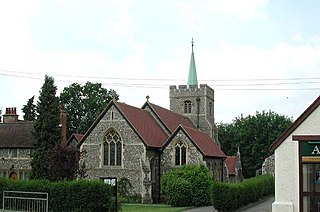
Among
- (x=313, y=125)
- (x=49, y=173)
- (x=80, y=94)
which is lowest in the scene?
(x=49, y=173)

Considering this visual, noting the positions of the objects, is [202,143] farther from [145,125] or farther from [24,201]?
[24,201]

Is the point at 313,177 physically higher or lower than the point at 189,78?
lower

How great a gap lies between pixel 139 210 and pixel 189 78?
35.5 m

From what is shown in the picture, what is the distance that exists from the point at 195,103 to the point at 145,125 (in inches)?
786

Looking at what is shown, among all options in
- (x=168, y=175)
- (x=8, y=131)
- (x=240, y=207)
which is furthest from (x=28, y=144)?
(x=240, y=207)

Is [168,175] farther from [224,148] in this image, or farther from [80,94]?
[224,148]

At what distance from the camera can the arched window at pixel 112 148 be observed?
38938 millimetres

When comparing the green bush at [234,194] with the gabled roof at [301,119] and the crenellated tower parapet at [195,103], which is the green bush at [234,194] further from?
the crenellated tower parapet at [195,103]

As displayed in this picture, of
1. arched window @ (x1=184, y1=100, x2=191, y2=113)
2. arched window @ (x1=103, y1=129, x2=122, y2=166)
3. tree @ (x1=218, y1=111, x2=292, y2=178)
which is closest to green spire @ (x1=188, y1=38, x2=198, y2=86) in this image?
arched window @ (x1=184, y1=100, x2=191, y2=113)

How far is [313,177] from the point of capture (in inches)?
793

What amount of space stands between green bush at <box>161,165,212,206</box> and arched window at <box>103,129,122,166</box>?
14.8 ft

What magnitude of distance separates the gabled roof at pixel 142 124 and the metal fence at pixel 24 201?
12.7 meters

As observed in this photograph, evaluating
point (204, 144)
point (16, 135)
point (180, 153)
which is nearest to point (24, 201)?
point (180, 153)

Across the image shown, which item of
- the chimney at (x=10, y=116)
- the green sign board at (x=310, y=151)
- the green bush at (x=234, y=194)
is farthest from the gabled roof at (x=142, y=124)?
the green sign board at (x=310, y=151)
